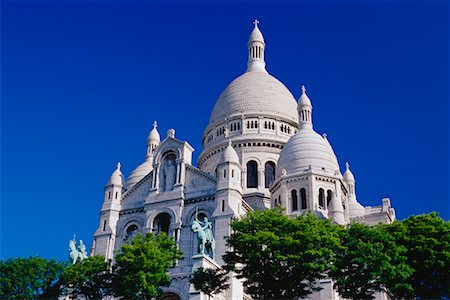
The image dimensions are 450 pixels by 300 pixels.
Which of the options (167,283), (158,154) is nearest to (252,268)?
(167,283)

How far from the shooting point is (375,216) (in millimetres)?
64062

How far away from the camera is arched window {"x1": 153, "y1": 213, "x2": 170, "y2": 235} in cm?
5588

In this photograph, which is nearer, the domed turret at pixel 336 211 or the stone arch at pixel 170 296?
the stone arch at pixel 170 296

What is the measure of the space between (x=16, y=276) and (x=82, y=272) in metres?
6.86

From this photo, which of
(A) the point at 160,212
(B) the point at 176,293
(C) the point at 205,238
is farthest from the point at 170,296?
(A) the point at 160,212

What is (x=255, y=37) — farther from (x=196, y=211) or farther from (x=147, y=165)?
(x=196, y=211)

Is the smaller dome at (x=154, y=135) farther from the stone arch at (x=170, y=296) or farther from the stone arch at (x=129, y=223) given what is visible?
the stone arch at (x=170, y=296)

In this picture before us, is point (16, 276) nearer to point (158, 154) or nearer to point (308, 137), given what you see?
point (158, 154)

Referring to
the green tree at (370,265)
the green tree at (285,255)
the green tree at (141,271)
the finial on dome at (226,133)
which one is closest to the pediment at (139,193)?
the green tree at (141,271)

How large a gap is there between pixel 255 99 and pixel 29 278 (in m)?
38.8

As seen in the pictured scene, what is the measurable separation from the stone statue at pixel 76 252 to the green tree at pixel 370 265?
22.1 meters

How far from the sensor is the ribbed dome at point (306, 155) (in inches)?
2514

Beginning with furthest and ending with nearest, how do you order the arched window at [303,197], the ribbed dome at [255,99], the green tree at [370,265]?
the ribbed dome at [255,99], the arched window at [303,197], the green tree at [370,265]

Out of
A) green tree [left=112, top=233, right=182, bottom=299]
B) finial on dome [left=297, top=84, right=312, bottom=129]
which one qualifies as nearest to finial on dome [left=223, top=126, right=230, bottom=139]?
finial on dome [left=297, top=84, right=312, bottom=129]
